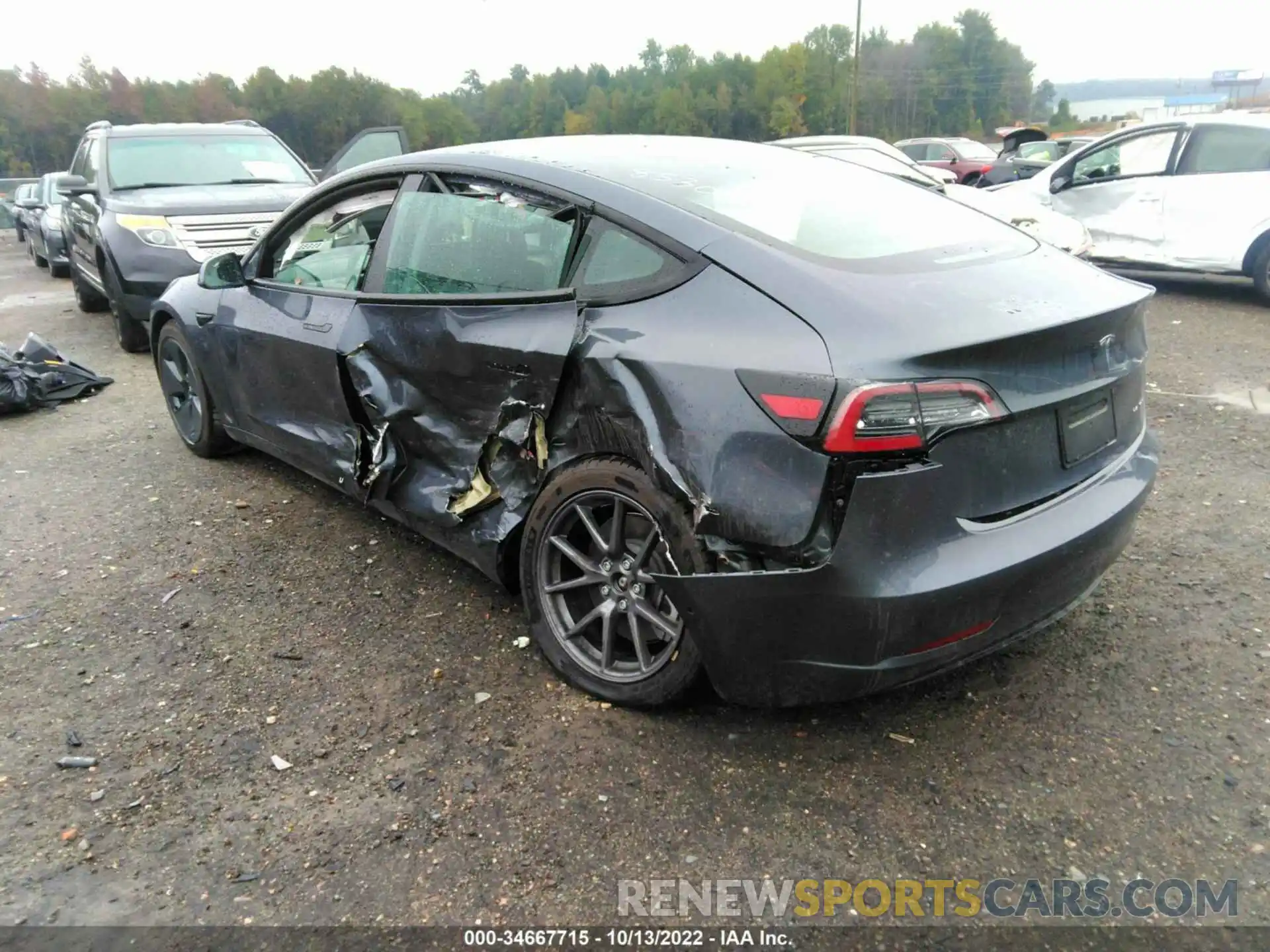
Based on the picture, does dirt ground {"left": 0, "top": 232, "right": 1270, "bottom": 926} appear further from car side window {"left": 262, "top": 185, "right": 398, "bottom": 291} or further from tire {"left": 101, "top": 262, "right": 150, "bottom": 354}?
tire {"left": 101, "top": 262, "right": 150, "bottom": 354}

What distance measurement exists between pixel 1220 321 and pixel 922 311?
677cm

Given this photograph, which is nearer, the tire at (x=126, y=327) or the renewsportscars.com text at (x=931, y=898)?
the renewsportscars.com text at (x=931, y=898)

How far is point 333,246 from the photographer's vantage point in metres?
3.93

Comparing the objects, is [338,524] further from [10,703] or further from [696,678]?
[696,678]

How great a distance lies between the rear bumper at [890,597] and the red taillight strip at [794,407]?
0.66 ft

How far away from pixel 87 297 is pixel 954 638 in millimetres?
10679

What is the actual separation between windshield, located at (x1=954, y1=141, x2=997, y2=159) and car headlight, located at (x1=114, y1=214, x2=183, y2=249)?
20.1 meters

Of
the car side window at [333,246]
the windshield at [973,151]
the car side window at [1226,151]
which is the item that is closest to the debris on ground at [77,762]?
the car side window at [333,246]

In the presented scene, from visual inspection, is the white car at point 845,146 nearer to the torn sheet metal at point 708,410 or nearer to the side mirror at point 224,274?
the side mirror at point 224,274

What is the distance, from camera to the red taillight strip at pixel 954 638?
2.32 metres

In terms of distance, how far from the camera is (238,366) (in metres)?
4.38

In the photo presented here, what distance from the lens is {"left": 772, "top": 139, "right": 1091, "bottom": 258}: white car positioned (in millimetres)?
7656

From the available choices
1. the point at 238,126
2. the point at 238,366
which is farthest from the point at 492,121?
the point at 238,366

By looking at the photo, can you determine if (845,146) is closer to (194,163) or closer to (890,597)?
(194,163)
